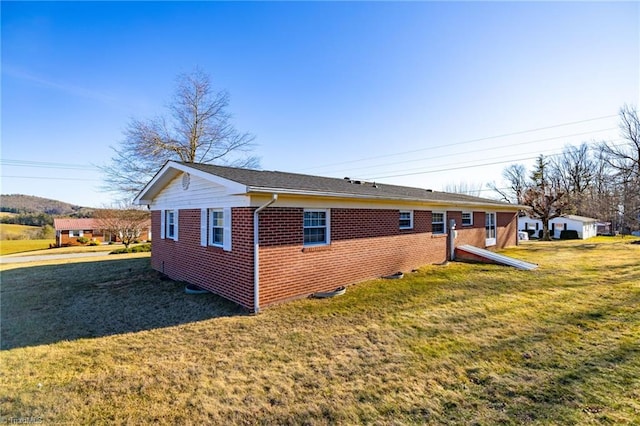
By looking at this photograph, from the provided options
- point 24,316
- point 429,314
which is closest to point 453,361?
point 429,314

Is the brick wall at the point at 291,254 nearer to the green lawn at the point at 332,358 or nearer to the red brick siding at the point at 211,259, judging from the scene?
the red brick siding at the point at 211,259

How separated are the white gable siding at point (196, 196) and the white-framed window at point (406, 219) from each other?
6660 millimetres

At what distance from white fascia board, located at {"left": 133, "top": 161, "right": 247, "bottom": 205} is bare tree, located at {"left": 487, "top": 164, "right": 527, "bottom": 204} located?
4396cm

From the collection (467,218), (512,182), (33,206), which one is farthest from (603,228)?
(33,206)

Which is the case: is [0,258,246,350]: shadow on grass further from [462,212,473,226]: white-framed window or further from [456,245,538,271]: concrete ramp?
[462,212,473,226]: white-framed window

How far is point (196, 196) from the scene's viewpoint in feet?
29.1

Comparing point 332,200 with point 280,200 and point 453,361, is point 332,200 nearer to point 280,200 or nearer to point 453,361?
point 280,200

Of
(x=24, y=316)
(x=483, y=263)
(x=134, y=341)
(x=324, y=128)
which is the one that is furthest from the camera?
(x=324, y=128)

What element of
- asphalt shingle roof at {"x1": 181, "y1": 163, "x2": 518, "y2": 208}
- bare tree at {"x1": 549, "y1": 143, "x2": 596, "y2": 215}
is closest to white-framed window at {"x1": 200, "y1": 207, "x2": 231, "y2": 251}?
asphalt shingle roof at {"x1": 181, "y1": 163, "x2": 518, "y2": 208}

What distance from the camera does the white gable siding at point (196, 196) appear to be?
24.0 ft

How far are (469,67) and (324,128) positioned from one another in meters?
9.80

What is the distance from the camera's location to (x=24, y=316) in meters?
6.62

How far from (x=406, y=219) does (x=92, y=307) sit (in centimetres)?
1034

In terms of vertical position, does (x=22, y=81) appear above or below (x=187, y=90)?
below
